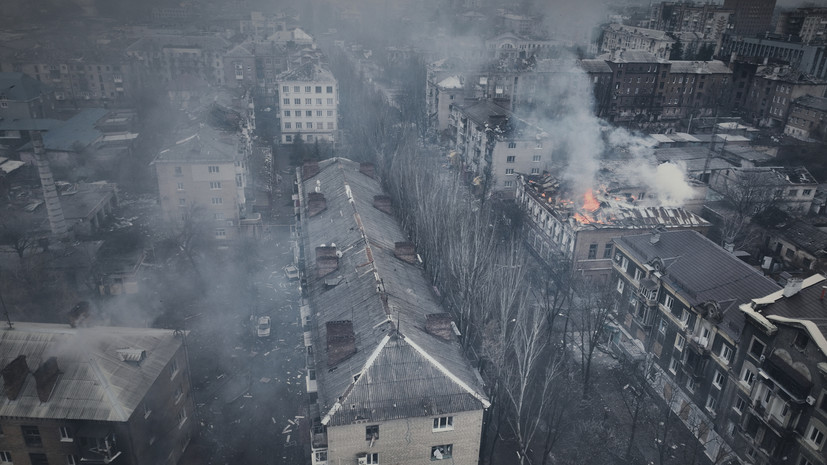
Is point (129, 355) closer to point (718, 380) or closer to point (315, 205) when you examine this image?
point (315, 205)

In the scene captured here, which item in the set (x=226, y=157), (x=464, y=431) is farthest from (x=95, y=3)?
(x=464, y=431)

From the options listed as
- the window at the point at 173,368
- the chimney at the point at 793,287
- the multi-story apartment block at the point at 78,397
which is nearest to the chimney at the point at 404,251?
the window at the point at 173,368

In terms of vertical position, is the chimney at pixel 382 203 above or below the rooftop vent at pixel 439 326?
above

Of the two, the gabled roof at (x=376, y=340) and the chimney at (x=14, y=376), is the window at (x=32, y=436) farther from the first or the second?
the gabled roof at (x=376, y=340)

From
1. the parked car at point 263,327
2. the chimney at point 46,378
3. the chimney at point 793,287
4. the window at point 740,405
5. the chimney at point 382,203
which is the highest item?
the chimney at point 793,287

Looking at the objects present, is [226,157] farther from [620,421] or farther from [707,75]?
[707,75]
